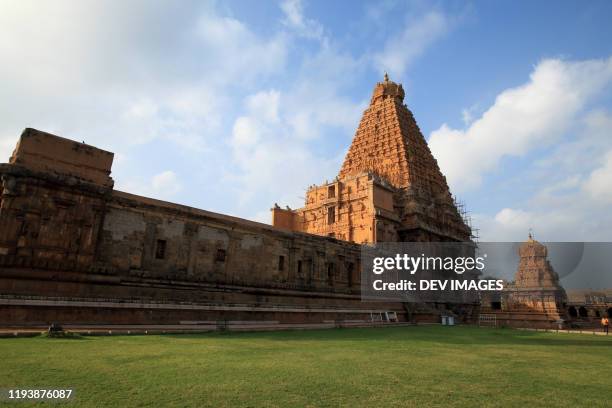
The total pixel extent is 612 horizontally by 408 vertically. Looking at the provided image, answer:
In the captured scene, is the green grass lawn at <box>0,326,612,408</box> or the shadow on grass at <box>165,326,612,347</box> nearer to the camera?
A: the green grass lawn at <box>0,326,612,408</box>

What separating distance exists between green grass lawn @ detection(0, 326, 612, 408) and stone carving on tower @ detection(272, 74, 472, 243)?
87.7 ft

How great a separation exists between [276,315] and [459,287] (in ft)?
90.4

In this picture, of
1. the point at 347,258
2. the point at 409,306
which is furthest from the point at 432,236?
the point at 347,258

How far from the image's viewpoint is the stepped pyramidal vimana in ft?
51.2

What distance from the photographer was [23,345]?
9.12 meters

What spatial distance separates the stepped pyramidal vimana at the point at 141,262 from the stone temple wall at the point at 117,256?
45mm

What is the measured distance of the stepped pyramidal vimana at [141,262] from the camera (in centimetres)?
1559

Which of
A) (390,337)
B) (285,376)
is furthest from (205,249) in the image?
(285,376)

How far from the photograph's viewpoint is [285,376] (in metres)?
6.89

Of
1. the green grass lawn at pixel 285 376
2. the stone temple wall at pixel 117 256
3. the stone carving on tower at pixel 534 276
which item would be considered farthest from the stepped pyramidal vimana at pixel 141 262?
the stone carving on tower at pixel 534 276

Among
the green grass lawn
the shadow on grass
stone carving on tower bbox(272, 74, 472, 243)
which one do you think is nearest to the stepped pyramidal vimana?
the shadow on grass

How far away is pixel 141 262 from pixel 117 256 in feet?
3.87

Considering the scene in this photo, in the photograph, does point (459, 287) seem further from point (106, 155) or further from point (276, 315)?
point (106, 155)

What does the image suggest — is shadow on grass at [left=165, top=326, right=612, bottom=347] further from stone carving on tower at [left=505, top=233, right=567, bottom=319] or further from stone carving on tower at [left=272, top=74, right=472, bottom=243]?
stone carving on tower at [left=505, top=233, right=567, bottom=319]
